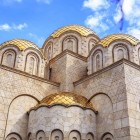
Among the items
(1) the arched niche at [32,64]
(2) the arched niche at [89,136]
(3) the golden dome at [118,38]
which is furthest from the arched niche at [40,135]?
(3) the golden dome at [118,38]

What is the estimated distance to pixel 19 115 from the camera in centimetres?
1270

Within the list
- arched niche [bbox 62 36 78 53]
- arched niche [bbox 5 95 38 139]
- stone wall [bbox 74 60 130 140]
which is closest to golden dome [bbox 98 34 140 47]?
stone wall [bbox 74 60 130 140]

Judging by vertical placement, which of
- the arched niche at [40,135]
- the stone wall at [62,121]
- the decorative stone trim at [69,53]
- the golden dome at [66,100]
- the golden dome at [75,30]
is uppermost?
the golden dome at [75,30]

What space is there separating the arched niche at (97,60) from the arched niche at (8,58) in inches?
202

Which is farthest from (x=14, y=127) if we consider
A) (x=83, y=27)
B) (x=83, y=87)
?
(x=83, y=27)

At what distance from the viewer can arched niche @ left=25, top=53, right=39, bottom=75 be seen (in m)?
15.7

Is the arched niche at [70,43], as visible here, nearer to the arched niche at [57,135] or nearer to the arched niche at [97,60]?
the arched niche at [97,60]

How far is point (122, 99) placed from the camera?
38.2 feet

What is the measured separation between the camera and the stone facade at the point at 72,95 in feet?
37.3

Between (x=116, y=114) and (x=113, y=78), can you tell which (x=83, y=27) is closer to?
(x=113, y=78)

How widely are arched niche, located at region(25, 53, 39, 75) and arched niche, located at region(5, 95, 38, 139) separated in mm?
2634

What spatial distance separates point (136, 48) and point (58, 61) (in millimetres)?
5313

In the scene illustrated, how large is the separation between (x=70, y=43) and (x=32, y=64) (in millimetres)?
3936

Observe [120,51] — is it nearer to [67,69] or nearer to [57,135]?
[67,69]
